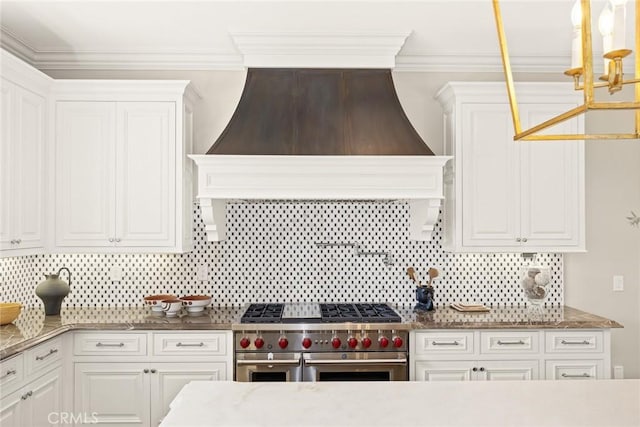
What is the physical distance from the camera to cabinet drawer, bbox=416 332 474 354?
3184 mm

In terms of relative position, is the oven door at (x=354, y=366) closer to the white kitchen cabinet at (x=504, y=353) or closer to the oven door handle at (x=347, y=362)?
the oven door handle at (x=347, y=362)

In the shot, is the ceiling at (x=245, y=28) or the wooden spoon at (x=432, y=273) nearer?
the ceiling at (x=245, y=28)

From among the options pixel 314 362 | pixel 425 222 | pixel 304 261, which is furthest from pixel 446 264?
pixel 314 362

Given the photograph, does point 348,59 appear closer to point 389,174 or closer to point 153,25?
point 389,174

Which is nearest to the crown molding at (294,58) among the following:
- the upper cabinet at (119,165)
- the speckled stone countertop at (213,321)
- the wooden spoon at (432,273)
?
the upper cabinet at (119,165)

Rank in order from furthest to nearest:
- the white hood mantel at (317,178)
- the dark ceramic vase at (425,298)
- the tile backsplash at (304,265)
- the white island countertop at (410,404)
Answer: the tile backsplash at (304,265) → the dark ceramic vase at (425,298) → the white hood mantel at (317,178) → the white island countertop at (410,404)

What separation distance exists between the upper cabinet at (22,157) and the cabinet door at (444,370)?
8.05 feet

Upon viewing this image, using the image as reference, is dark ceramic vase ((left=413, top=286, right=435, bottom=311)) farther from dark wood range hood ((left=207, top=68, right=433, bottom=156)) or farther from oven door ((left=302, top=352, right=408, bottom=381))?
dark wood range hood ((left=207, top=68, right=433, bottom=156))

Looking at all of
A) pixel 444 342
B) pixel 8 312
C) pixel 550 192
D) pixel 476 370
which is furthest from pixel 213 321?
pixel 550 192

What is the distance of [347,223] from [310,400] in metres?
2.37

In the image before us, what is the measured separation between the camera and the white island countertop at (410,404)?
4.49 feet

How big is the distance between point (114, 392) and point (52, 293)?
760mm

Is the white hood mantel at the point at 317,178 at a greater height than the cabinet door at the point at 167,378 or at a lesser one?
greater

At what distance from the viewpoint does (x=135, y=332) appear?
3.17 m
